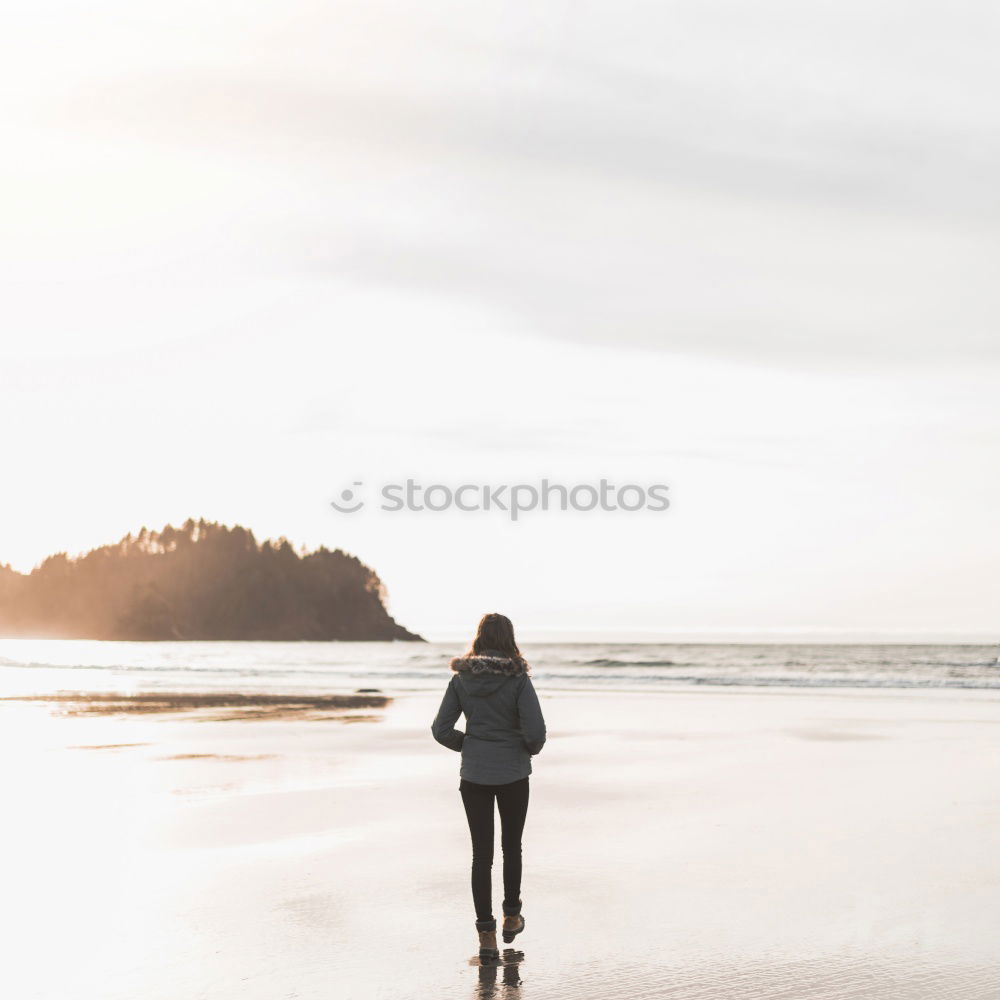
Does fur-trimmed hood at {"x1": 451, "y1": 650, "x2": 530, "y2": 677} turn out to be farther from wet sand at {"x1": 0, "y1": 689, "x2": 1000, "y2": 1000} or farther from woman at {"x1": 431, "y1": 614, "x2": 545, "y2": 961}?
wet sand at {"x1": 0, "y1": 689, "x2": 1000, "y2": 1000}

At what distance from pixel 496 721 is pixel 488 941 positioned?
1.16 metres

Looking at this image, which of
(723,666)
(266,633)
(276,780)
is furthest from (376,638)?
(276,780)

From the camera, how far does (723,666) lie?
57812mm

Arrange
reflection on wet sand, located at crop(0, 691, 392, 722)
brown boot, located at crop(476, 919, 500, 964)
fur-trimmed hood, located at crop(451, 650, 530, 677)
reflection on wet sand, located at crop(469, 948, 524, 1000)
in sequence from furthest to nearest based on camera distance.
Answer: reflection on wet sand, located at crop(0, 691, 392, 722) → fur-trimmed hood, located at crop(451, 650, 530, 677) → brown boot, located at crop(476, 919, 500, 964) → reflection on wet sand, located at crop(469, 948, 524, 1000)

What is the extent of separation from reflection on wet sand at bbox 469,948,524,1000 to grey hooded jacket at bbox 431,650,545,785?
2.99 ft

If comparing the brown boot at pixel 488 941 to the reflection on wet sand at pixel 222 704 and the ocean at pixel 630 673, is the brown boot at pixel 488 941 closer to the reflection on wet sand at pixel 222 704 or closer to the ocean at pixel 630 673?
the reflection on wet sand at pixel 222 704

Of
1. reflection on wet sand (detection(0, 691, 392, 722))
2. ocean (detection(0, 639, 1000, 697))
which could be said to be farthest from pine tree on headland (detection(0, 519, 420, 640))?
reflection on wet sand (detection(0, 691, 392, 722))

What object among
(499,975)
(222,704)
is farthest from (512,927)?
(222,704)

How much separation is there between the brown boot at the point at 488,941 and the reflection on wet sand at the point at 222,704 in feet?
49.8

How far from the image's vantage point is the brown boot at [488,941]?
589 centimetres

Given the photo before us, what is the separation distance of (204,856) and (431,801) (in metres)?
3.05

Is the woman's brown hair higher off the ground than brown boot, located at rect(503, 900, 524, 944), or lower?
higher

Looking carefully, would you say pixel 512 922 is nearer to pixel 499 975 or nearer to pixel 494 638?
pixel 499 975

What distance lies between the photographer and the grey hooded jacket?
251 inches
